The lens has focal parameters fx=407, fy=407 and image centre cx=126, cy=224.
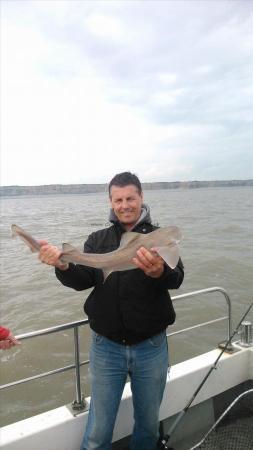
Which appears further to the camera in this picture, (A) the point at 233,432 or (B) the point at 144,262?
(A) the point at 233,432

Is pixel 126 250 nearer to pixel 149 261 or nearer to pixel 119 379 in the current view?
pixel 149 261

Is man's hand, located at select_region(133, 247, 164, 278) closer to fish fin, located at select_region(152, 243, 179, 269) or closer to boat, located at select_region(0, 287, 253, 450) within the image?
fish fin, located at select_region(152, 243, 179, 269)

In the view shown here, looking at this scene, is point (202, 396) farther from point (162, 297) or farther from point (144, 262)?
point (144, 262)

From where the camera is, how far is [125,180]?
10.6ft

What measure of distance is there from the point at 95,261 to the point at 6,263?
1757 cm

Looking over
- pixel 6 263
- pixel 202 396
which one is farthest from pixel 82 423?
pixel 6 263

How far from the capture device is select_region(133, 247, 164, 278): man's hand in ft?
9.29

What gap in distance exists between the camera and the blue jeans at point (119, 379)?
3.18 m

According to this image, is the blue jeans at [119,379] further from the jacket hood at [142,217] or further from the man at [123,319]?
the jacket hood at [142,217]

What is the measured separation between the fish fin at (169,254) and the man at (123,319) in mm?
144

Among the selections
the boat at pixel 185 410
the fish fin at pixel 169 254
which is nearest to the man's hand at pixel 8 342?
the boat at pixel 185 410

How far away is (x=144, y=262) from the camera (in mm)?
2844

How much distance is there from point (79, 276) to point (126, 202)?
69cm

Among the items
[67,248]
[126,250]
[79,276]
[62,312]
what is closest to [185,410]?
[79,276]
